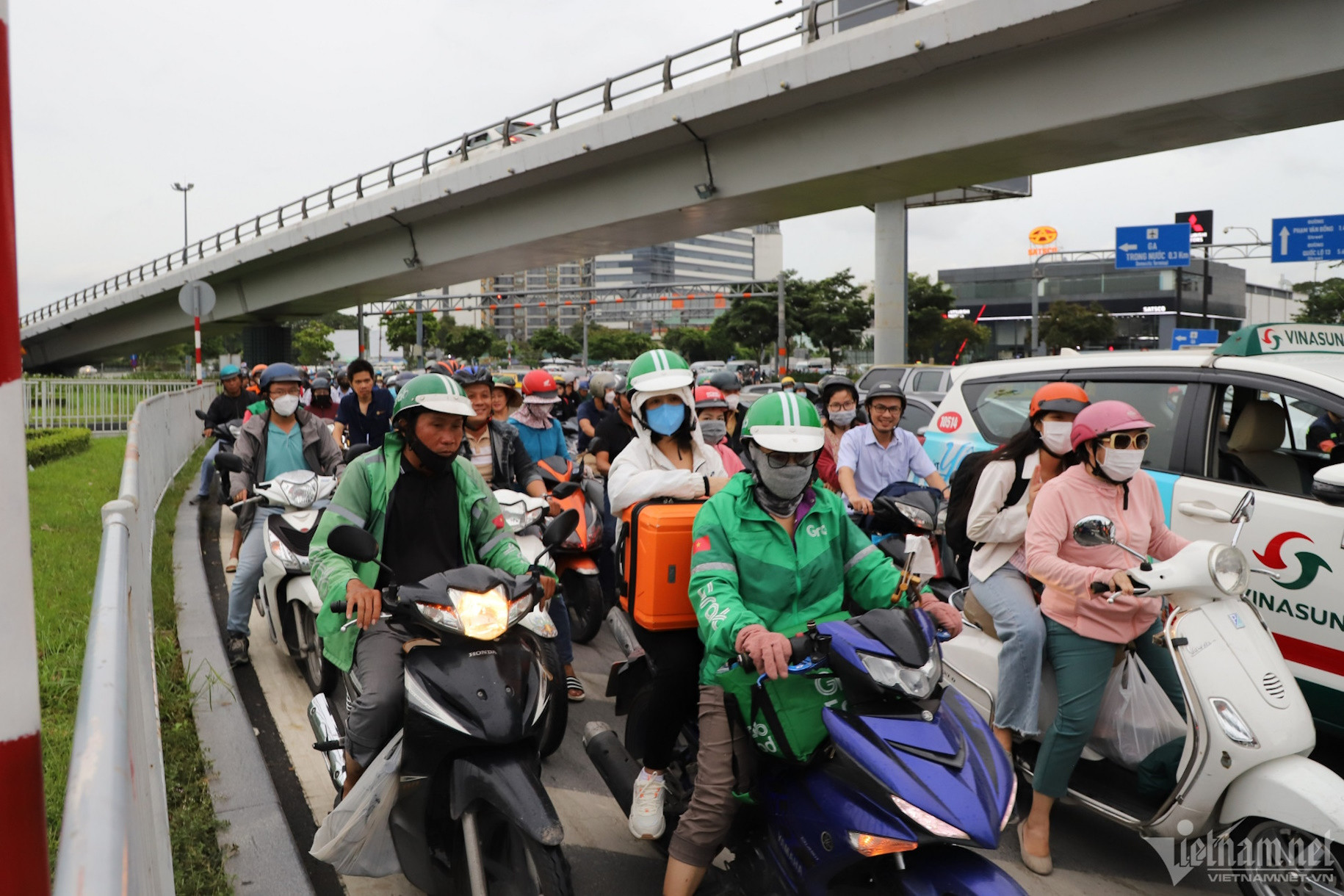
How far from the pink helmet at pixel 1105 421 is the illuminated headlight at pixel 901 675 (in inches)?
63.9

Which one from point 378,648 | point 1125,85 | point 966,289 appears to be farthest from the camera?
point 966,289

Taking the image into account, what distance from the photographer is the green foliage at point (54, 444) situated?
534 inches

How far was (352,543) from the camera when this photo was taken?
3.10 meters

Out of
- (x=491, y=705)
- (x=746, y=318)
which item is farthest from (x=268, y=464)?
(x=746, y=318)

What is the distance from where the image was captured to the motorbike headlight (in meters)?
3.07

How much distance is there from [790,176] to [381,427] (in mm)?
11108

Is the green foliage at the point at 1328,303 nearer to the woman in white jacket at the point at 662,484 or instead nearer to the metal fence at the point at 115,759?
the woman in white jacket at the point at 662,484

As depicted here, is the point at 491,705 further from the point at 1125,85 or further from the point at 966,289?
the point at 966,289

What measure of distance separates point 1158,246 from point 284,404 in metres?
33.5

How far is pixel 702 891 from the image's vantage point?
3.31m

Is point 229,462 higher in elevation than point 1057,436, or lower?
lower

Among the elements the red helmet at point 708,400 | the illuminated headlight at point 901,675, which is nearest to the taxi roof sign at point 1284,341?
the red helmet at point 708,400

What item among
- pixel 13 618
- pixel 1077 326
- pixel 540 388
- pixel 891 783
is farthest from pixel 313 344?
pixel 13 618

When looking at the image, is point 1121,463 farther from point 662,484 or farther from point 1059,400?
point 662,484
